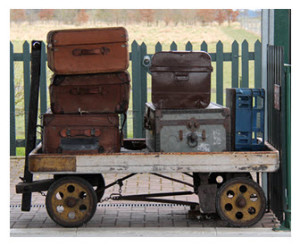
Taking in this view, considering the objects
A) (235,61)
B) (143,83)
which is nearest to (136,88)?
(143,83)

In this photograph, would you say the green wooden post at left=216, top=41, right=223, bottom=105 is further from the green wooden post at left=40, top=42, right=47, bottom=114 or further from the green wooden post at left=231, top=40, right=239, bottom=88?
the green wooden post at left=40, top=42, right=47, bottom=114

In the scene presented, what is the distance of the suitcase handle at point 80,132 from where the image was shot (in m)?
6.32

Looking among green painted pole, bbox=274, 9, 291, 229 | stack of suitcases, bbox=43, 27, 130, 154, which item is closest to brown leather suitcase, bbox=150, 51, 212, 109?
stack of suitcases, bbox=43, 27, 130, 154

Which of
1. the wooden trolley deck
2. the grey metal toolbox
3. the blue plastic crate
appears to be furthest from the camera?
the blue plastic crate

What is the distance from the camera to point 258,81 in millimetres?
10344

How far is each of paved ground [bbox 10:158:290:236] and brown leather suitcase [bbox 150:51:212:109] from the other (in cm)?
126

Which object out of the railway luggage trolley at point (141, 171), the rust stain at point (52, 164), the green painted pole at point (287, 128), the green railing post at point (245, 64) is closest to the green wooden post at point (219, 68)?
the green railing post at point (245, 64)

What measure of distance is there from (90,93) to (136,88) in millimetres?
4020

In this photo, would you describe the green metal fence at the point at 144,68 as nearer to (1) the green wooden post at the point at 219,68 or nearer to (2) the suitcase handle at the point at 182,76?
(1) the green wooden post at the point at 219,68

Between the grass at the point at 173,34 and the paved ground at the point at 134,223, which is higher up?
the grass at the point at 173,34

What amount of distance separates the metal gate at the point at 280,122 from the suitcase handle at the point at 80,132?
6.11ft

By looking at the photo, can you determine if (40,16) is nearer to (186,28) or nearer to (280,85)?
(186,28)

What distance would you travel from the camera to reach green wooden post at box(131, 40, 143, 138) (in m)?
10.2

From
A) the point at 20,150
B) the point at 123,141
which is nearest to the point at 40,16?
the point at 20,150
